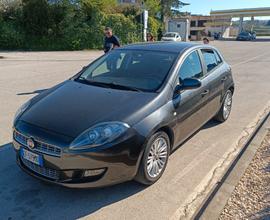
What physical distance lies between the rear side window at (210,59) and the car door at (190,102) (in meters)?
0.28

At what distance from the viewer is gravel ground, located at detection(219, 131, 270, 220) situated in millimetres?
3037

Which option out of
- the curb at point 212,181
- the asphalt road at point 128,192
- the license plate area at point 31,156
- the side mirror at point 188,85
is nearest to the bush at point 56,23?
the asphalt road at point 128,192

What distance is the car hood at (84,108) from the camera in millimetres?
3098

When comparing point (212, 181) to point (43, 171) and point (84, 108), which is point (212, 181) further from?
point (43, 171)

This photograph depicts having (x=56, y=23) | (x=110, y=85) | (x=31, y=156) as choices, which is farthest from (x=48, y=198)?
(x=56, y=23)

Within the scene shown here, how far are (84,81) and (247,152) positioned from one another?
8.49 ft

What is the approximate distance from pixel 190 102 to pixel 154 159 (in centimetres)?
104

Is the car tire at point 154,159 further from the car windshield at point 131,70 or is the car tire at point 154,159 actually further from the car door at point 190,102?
the car windshield at point 131,70

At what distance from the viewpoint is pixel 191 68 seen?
14.5ft

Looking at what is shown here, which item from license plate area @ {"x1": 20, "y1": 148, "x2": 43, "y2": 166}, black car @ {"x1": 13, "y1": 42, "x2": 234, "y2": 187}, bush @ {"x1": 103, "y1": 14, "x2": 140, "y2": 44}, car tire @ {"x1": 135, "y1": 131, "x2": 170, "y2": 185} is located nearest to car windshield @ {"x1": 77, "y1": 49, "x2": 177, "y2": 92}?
black car @ {"x1": 13, "y1": 42, "x2": 234, "y2": 187}

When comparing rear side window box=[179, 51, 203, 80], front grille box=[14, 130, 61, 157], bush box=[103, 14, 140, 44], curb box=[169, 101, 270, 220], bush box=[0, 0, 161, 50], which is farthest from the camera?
bush box=[103, 14, 140, 44]

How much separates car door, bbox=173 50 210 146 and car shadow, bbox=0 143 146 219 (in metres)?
1.00

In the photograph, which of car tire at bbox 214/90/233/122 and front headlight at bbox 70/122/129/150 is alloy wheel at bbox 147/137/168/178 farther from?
car tire at bbox 214/90/233/122

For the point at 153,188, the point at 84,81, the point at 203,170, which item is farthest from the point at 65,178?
the point at 203,170
